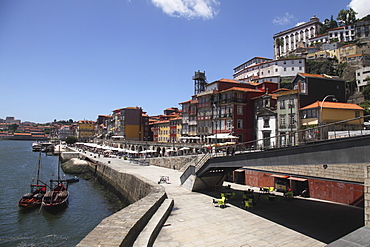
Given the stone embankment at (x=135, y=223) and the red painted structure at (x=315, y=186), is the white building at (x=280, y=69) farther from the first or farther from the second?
the stone embankment at (x=135, y=223)

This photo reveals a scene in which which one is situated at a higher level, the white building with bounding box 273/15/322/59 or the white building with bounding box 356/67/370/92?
the white building with bounding box 273/15/322/59

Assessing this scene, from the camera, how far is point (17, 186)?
39.0m

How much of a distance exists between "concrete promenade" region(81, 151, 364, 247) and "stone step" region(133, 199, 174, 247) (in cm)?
31

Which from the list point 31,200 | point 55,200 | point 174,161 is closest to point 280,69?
point 174,161

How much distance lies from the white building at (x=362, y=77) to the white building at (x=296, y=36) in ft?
173

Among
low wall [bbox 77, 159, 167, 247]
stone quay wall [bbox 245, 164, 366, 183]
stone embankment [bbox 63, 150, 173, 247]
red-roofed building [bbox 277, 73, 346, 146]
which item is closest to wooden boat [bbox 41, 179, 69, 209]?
stone embankment [bbox 63, 150, 173, 247]

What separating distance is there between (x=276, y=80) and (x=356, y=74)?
890 inches

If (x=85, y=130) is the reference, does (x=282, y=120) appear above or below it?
below

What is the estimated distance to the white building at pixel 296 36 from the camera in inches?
4995

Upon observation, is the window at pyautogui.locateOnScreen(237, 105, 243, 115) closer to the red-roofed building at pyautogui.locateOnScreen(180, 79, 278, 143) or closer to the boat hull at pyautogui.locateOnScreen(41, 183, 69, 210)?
the red-roofed building at pyautogui.locateOnScreen(180, 79, 278, 143)

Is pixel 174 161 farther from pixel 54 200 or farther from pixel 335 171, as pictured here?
pixel 335 171

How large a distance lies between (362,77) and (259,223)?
3089 inches

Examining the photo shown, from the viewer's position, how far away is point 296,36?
133 meters

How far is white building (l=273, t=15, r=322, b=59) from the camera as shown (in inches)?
4995
